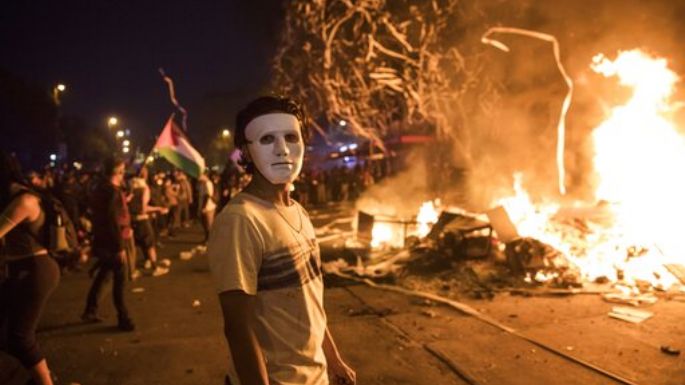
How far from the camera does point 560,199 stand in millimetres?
16375

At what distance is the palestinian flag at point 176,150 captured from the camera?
1177 cm

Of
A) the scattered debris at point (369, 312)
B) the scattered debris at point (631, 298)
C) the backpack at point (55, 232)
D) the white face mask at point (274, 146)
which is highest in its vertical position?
the white face mask at point (274, 146)

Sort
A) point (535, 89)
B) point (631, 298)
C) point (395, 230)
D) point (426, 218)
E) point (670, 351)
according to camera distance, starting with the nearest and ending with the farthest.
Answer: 1. point (670, 351)
2. point (631, 298)
3. point (395, 230)
4. point (426, 218)
5. point (535, 89)

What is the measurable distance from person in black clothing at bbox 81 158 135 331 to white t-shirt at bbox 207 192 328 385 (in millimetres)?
4287

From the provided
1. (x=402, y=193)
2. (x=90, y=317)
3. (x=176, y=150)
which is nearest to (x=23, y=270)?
(x=90, y=317)

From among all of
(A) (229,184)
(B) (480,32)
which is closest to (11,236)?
(A) (229,184)

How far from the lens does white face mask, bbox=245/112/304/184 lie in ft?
7.27

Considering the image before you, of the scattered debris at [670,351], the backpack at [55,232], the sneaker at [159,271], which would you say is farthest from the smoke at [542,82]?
the backpack at [55,232]

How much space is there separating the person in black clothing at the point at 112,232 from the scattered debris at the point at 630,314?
6190mm

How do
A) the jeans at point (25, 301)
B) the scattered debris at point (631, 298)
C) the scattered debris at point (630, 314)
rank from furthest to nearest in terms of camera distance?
the scattered debris at point (631, 298), the scattered debris at point (630, 314), the jeans at point (25, 301)

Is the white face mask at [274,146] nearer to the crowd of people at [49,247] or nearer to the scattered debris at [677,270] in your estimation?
the crowd of people at [49,247]

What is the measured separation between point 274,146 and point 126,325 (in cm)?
490

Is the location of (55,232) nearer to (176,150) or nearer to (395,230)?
(176,150)

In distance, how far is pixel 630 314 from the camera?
6367 mm
